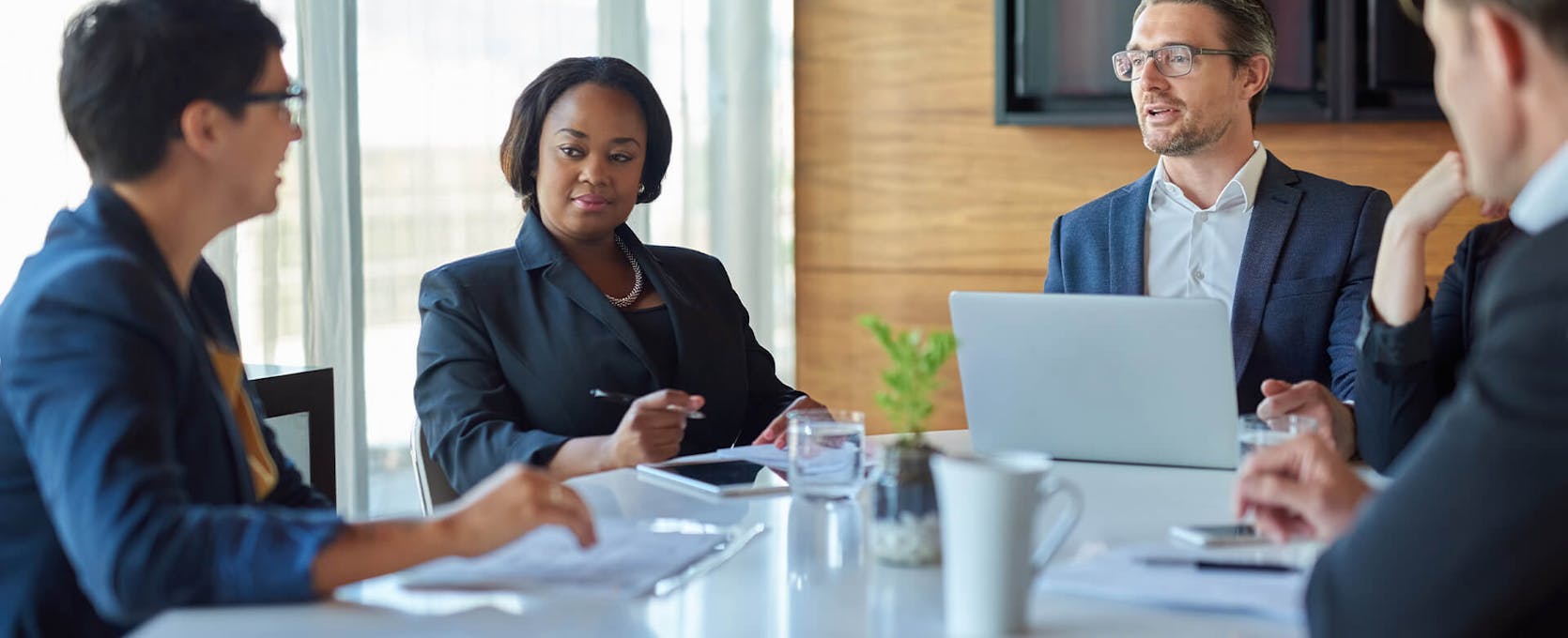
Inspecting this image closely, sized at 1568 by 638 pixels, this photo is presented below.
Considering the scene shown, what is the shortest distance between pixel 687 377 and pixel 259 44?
116 centimetres

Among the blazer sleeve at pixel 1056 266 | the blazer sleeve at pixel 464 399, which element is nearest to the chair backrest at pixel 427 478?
the blazer sleeve at pixel 464 399

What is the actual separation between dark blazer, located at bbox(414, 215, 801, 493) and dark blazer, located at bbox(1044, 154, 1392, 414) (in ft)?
2.77

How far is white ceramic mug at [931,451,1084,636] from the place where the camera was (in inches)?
45.5

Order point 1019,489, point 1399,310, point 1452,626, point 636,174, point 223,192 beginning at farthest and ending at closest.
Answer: point 636,174, point 1399,310, point 223,192, point 1019,489, point 1452,626

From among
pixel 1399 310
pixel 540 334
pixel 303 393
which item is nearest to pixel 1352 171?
pixel 1399 310

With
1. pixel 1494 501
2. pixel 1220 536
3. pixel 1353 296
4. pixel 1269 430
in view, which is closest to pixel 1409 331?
pixel 1269 430

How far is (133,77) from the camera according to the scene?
1.48m

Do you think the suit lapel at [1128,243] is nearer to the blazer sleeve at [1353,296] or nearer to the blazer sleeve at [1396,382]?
the blazer sleeve at [1353,296]

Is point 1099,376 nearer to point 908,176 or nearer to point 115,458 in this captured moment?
point 115,458

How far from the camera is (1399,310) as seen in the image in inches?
81.2

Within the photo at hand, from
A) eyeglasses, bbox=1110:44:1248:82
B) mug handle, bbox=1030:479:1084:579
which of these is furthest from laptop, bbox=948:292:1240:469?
eyeglasses, bbox=1110:44:1248:82

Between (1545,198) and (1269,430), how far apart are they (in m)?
0.72

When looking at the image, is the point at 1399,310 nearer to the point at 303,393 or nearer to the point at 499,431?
the point at 499,431

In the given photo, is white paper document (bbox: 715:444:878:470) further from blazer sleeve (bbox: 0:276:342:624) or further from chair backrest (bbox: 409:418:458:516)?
blazer sleeve (bbox: 0:276:342:624)
